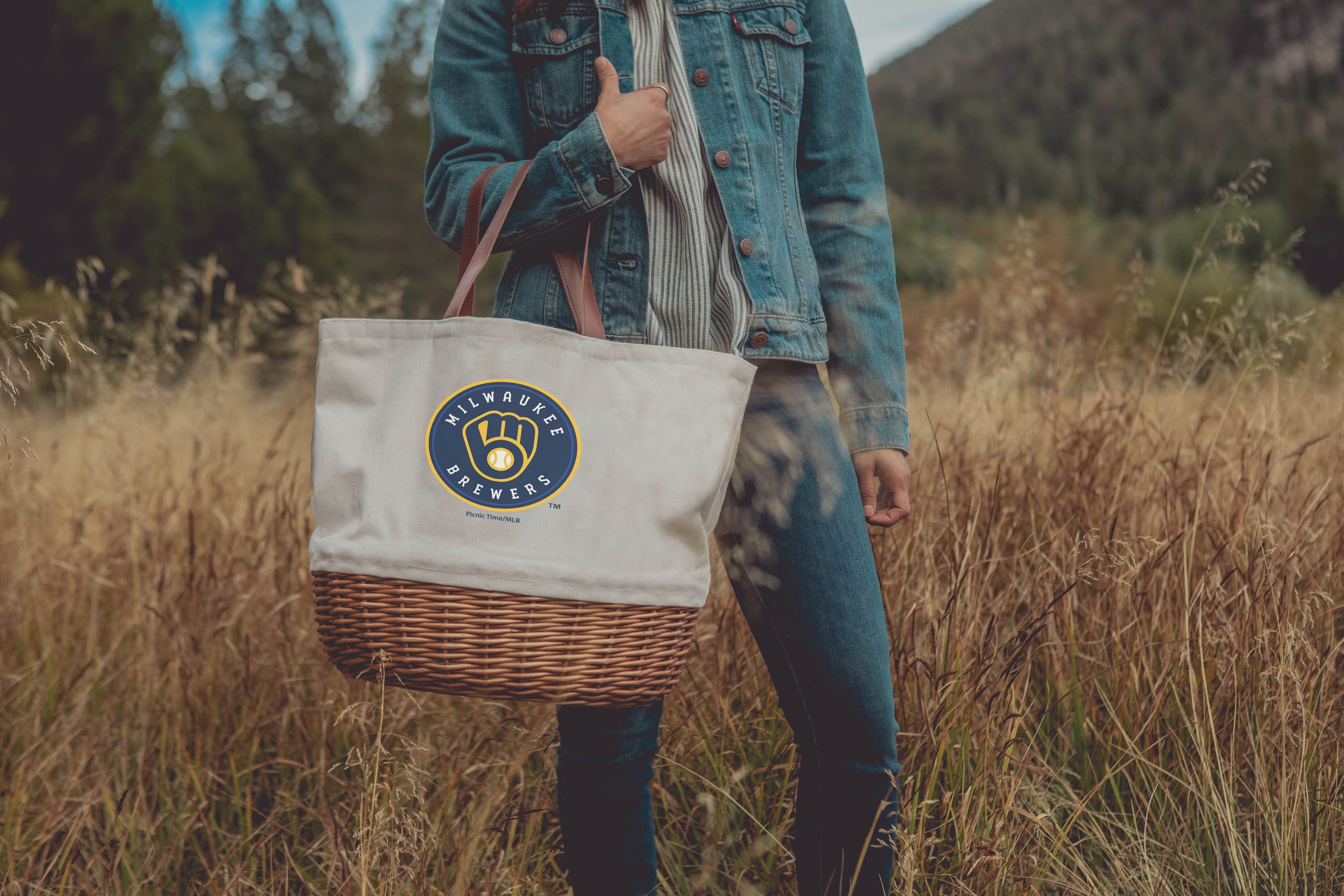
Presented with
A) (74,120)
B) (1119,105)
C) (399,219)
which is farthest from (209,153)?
(1119,105)

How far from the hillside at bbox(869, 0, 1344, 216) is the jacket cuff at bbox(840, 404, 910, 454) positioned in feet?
125

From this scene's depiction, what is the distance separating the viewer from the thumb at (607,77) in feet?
3.69

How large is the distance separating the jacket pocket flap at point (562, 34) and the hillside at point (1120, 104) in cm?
3820

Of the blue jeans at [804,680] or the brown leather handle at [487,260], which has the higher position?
the brown leather handle at [487,260]

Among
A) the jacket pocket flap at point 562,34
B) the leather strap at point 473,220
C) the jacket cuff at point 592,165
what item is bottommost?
the leather strap at point 473,220

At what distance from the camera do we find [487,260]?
1077 millimetres

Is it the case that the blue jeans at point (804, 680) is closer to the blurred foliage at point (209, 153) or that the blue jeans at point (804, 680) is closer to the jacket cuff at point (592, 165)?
the jacket cuff at point (592, 165)

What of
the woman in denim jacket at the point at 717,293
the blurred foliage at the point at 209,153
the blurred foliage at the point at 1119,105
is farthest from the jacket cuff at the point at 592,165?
the blurred foliage at the point at 1119,105

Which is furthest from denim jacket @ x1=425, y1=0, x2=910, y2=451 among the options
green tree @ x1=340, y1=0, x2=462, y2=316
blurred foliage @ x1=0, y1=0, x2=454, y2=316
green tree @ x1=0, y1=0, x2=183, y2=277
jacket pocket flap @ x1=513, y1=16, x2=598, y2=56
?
green tree @ x1=340, y1=0, x2=462, y2=316

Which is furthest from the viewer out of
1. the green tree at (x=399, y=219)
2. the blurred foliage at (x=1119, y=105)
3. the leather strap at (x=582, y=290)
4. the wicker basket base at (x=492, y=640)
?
the blurred foliage at (x=1119, y=105)

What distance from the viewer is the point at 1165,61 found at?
5947cm

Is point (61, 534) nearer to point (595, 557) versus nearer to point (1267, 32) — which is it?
point (595, 557)

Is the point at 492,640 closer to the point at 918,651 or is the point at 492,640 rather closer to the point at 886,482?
the point at 886,482

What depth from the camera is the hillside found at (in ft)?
140
